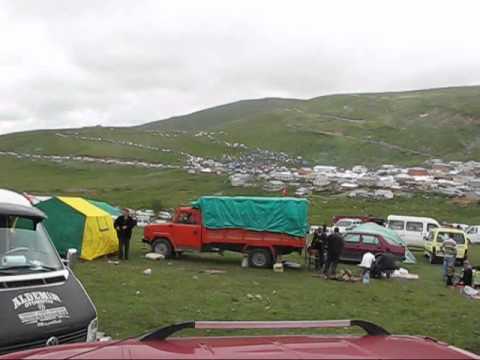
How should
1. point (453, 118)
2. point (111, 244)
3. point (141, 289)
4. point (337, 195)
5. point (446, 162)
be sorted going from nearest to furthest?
point (141, 289) → point (111, 244) → point (337, 195) → point (446, 162) → point (453, 118)

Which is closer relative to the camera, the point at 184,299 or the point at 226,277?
the point at 184,299

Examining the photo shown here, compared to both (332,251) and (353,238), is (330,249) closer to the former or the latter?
(332,251)

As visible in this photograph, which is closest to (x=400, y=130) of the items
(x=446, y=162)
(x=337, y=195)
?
(x=446, y=162)

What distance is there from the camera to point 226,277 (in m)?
18.7

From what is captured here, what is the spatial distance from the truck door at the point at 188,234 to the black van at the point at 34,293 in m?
15.4

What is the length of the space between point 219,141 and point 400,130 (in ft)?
121

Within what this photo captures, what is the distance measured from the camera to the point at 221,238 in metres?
22.6

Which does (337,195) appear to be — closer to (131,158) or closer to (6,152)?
(131,158)

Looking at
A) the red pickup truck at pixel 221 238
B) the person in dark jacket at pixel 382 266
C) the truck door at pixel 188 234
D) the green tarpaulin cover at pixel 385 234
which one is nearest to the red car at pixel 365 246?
the green tarpaulin cover at pixel 385 234

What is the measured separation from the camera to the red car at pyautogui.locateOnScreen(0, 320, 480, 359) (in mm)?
2924

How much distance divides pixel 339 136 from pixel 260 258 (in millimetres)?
104426

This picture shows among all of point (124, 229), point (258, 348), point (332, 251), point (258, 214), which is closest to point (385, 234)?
point (332, 251)

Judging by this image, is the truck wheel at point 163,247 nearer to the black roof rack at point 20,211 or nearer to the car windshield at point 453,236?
the car windshield at point 453,236

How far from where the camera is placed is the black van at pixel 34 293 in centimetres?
564
